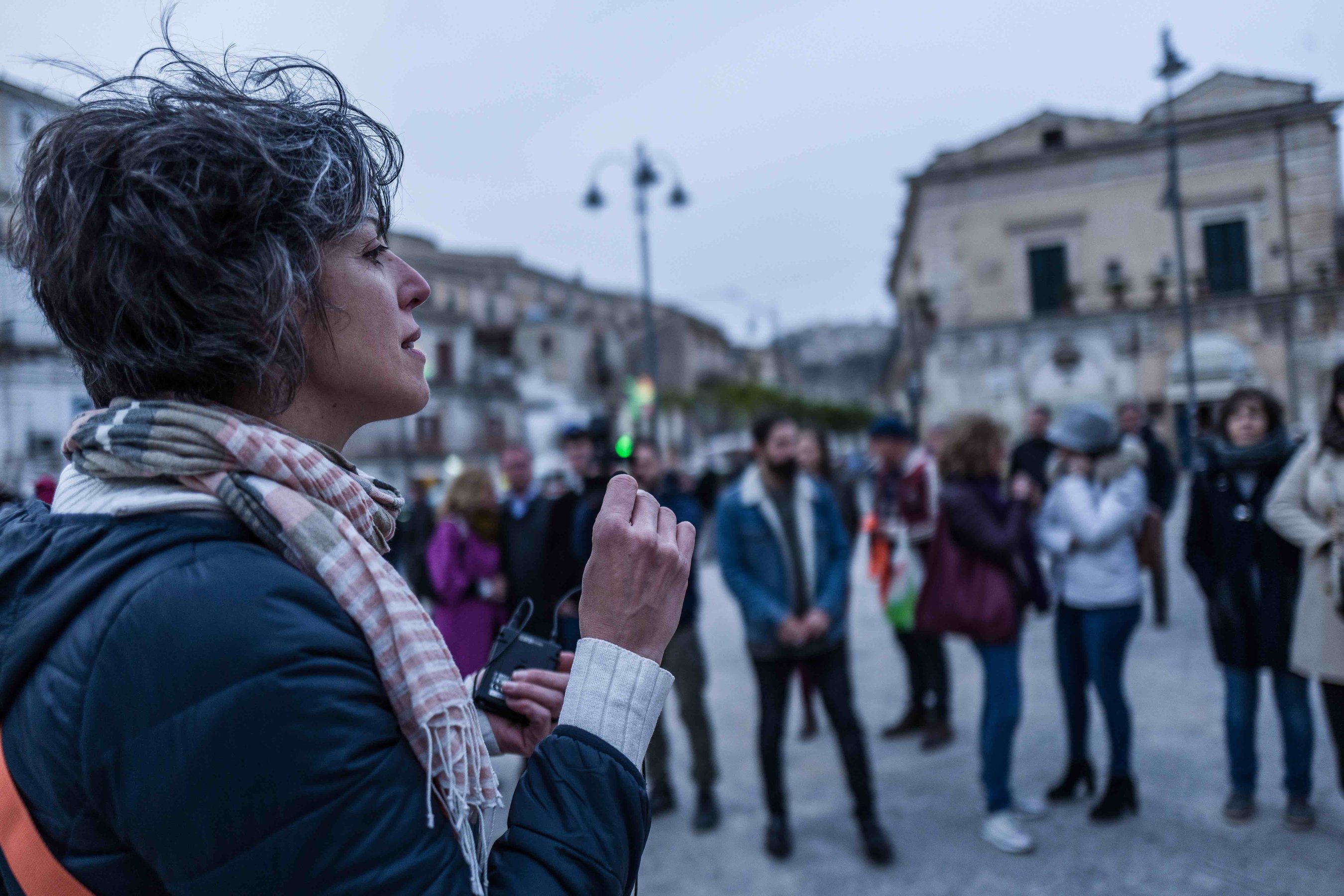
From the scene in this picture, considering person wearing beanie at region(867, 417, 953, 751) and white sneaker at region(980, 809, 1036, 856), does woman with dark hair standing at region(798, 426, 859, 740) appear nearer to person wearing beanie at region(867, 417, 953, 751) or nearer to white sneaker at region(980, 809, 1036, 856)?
person wearing beanie at region(867, 417, 953, 751)

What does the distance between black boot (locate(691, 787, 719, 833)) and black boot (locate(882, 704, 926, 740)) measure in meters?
1.48

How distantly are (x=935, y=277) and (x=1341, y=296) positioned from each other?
43.8 feet

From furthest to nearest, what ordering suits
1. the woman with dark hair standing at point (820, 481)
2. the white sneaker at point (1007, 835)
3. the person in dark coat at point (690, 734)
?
the woman with dark hair standing at point (820, 481), the person in dark coat at point (690, 734), the white sneaker at point (1007, 835)

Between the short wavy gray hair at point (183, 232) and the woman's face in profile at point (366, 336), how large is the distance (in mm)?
22

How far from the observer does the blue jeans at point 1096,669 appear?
417 centimetres

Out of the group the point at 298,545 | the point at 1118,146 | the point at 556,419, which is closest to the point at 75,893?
the point at 298,545

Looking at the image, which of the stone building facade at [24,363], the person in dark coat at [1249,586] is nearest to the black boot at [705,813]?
the person in dark coat at [1249,586]

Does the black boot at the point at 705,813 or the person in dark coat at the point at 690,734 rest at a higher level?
the person in dark coat at the point at 690,734

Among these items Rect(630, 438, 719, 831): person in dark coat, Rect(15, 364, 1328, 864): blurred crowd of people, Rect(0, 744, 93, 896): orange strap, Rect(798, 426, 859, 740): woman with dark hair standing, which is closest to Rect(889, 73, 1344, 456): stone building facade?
Rect(798, 426, 859, 740): woman with dark hair standing

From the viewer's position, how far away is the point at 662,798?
183 inches

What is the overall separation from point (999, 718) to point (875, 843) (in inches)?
32.0

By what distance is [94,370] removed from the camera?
3.76 feet

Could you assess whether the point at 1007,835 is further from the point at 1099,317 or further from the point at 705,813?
the point at 1099,317

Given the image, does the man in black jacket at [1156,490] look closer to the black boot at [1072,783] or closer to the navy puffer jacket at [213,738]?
the black boot at [1072,783]
